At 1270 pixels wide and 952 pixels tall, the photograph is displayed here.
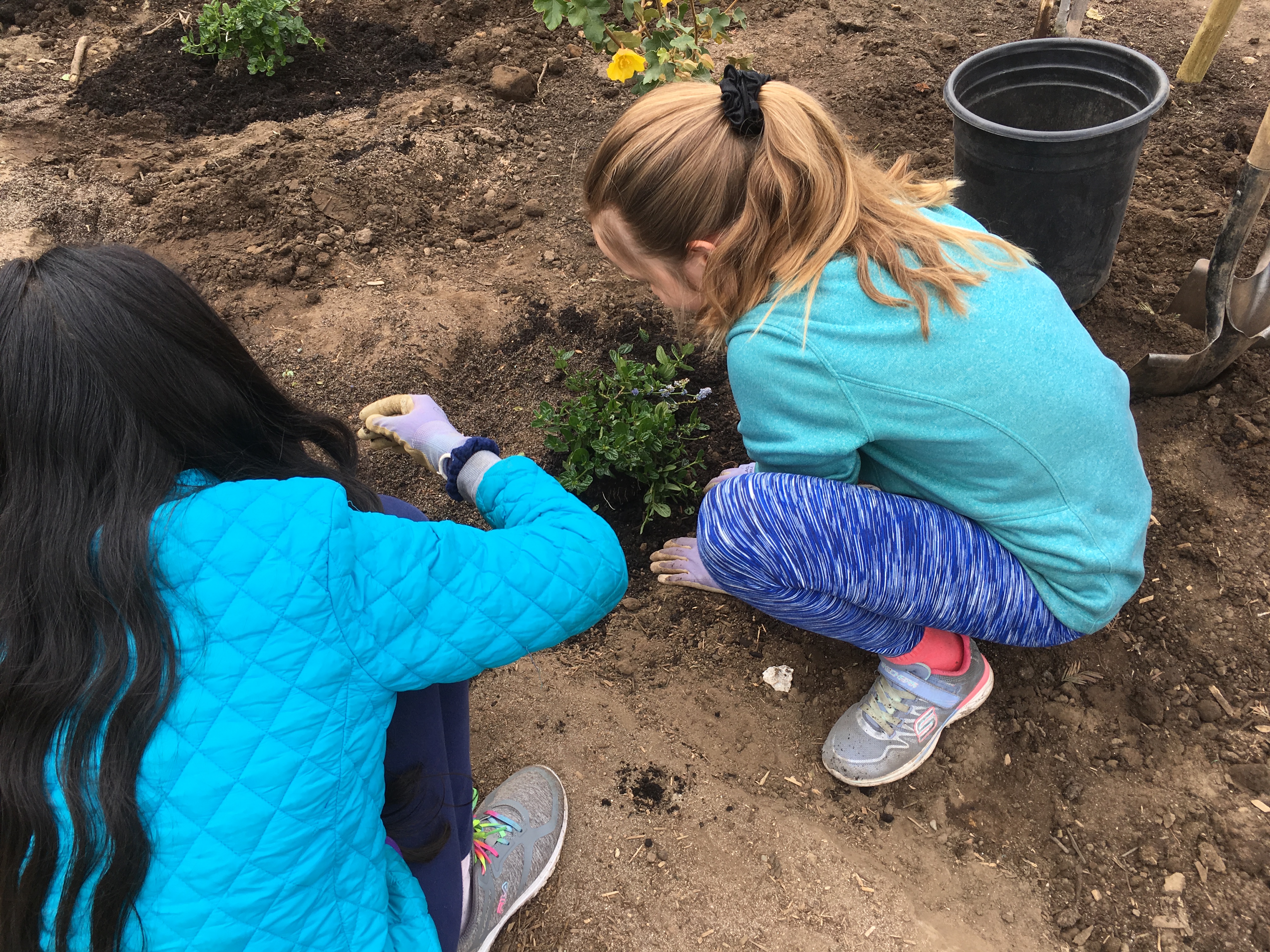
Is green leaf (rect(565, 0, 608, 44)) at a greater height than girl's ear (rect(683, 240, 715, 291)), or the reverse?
green leaf (rect(565, 0, 608, 44))

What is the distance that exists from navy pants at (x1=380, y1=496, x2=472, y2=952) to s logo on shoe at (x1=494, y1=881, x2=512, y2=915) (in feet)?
0.40

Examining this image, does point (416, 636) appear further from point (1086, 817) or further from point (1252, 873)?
point (1252, 873)

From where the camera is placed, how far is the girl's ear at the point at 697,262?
1.36 meters

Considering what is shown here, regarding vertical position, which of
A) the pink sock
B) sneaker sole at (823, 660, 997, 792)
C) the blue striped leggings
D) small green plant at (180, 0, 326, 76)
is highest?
small green plant at (180, 0, 326, 76)

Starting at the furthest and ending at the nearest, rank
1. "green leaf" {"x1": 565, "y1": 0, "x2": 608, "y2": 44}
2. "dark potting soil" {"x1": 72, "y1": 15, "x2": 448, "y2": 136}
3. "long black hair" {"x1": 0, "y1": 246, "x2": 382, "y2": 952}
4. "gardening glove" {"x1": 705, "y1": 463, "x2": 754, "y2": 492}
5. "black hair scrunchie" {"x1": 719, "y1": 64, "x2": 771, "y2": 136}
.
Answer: "dark potting soil" {"x1": 72, "y1": 15, "x2": 448, "y2": 136}, "green leaf" {"x1": 565, "y1": 0, "x2": 608, "y2": 44}, "gardening glove" {"x1": 705, "y1": 463, "x2": 754, "y2": 492}, "black hair scrunchie" {"x1": 719, "y1": 64, "x2": 771, "y2": 136}, "long black hair" {"x1": 0, "y1": 246, "x2": 382, "y2": 952}

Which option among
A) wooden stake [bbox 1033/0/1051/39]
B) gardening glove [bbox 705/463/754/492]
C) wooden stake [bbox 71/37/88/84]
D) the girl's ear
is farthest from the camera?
wooden stake [bbox 71/37/88/84]

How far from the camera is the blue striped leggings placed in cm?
143

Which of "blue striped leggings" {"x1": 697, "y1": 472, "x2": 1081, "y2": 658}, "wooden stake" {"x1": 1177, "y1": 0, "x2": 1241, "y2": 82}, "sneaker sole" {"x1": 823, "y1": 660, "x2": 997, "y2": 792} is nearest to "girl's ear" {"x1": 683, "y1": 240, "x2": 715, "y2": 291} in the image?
"blue striped leggings" {"x1": 697, "y1": 472, "x2": 1081, "y2": 658}

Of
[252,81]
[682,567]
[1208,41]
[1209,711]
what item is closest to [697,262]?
[682,567]

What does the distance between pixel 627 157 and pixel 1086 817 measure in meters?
1.57

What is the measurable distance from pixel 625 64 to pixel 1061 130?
1.41 m

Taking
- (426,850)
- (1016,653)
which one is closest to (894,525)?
(1016,653)

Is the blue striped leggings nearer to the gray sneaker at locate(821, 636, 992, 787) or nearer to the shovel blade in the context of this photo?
the gray sneaker at locate(821, 636, 992, 787)

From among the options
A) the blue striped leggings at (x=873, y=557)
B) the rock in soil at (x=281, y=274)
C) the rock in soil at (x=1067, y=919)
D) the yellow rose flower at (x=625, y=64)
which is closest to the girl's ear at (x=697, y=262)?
the blue striped leggings at (x=873, y=557)
